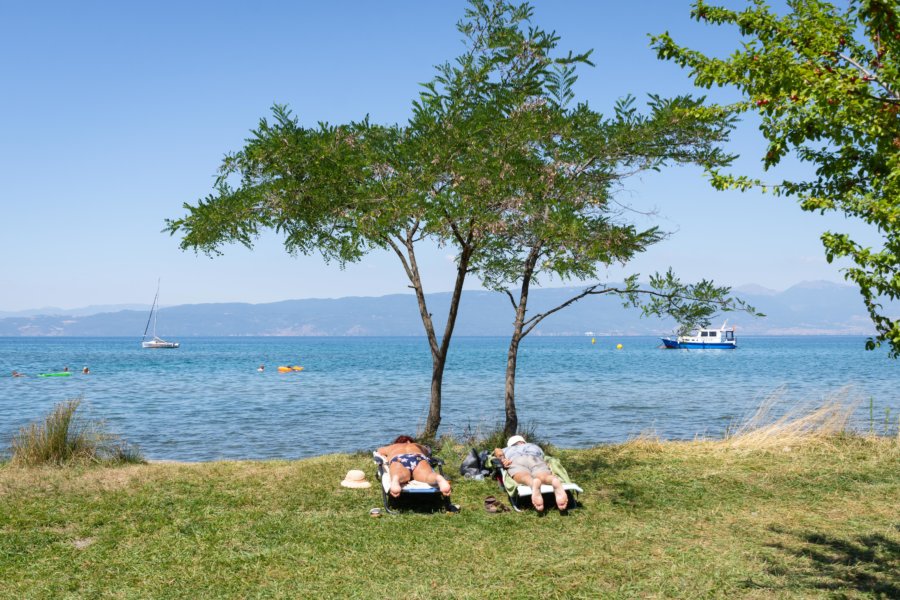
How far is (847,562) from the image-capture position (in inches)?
295

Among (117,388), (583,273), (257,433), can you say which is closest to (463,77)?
(583,273)

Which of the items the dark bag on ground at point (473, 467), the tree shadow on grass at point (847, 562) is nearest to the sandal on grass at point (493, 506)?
the dark bag on ground at point (473, 467)

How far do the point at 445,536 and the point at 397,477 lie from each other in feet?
4.58

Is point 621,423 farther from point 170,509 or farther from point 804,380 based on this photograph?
point 804,380

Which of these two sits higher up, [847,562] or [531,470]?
[531,470]

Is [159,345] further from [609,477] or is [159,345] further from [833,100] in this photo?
[833,100]

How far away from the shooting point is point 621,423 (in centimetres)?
2675

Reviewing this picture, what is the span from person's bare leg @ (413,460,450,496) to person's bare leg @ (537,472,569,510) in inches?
48.9

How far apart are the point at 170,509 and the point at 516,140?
7264mm

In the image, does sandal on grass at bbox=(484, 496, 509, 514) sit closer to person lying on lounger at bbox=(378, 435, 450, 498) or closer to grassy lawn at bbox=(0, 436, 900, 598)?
grassy lawn at bbox=(0, 436, 900, 598)

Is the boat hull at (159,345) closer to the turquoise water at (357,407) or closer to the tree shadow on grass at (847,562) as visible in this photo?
the turquoise water at (357,407)

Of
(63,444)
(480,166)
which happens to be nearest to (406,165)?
(480,166)

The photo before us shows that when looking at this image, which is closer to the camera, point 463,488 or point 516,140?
point 463,488

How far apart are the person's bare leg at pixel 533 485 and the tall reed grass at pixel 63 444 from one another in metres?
7.13
